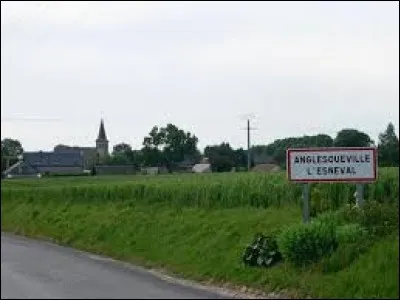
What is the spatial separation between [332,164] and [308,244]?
2.40 meters

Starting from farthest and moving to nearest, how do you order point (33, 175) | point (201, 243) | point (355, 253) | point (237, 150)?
point (237, 150) < point (201, 243) < point (355, 253) < point (33, 175)

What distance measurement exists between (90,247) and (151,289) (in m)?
7.49

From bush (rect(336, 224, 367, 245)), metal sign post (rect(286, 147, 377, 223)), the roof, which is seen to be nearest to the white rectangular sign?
metal sign post (rect(286, 147, 377, 223))

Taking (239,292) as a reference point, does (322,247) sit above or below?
above

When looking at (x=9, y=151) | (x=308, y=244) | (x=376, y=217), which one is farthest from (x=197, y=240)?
(x=9, y=151)

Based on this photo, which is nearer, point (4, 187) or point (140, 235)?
point (4, 187)

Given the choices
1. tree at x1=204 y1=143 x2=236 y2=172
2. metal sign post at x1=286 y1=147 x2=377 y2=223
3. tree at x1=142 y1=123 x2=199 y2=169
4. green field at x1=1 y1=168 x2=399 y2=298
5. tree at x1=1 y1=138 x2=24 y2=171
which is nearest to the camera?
tree at x1=1 y1=138 x2=24 y2=171

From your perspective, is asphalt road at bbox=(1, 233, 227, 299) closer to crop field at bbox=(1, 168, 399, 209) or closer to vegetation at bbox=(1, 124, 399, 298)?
vegetation at bbox=(1, 124, 399, 298)

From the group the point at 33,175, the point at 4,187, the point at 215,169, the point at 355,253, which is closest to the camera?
the point at 4,187

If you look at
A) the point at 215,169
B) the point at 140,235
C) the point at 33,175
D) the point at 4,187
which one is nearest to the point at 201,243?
the point at 140,235

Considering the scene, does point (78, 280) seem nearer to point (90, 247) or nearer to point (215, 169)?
point (90, 247)

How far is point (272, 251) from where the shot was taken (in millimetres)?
12672

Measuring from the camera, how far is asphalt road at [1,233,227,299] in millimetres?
10695

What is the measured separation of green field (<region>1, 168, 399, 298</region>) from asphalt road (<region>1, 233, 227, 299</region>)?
2.24ft
